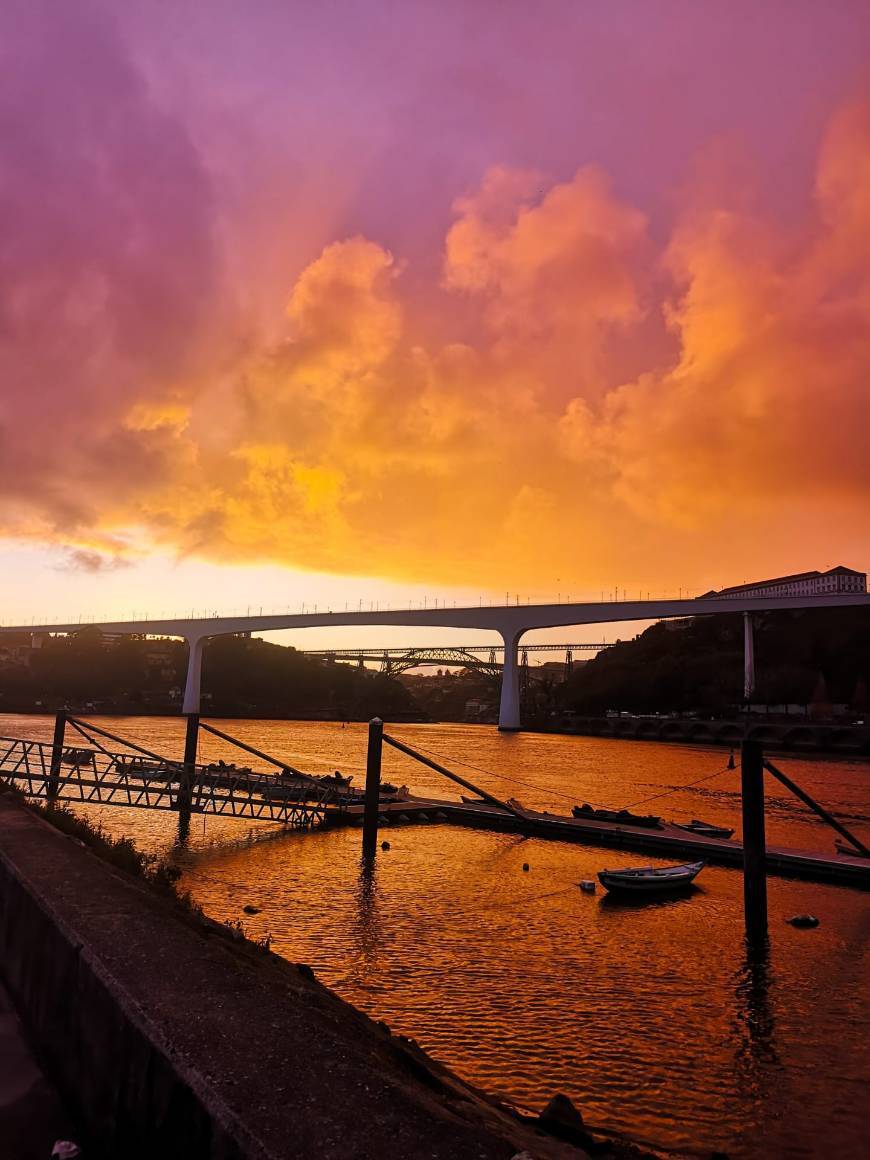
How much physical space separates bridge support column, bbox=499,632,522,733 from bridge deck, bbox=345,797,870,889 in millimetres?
88128

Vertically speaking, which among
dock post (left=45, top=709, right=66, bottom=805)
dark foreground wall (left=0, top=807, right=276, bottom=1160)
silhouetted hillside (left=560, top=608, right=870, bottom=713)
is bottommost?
dock post (left=45, top=709, right=66, bottom=805)

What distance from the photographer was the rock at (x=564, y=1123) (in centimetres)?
757

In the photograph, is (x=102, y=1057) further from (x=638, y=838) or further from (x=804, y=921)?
(x=638, y=838)

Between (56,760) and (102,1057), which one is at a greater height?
(102,1057)

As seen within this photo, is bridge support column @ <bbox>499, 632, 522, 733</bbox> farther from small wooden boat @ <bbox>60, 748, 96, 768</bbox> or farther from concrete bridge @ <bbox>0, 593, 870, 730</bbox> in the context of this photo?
small wooden boat @ <bbox>60, 748, 96, 768</bbox>

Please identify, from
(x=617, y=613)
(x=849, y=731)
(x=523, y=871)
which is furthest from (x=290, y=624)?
(x=523, y=871)

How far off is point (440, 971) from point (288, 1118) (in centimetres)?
1232

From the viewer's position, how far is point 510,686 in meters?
128

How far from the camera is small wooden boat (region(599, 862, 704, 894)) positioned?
2191cm

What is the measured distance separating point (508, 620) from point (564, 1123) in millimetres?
117678

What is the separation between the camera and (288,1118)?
3826 mm

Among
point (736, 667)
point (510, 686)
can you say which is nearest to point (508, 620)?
point (510, 686)

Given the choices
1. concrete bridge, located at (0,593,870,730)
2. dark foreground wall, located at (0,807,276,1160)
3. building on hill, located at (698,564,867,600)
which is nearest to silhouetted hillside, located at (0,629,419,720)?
concrete bridge, located at (0,593,870,730)

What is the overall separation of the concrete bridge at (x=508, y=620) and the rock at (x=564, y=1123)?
102 meters
